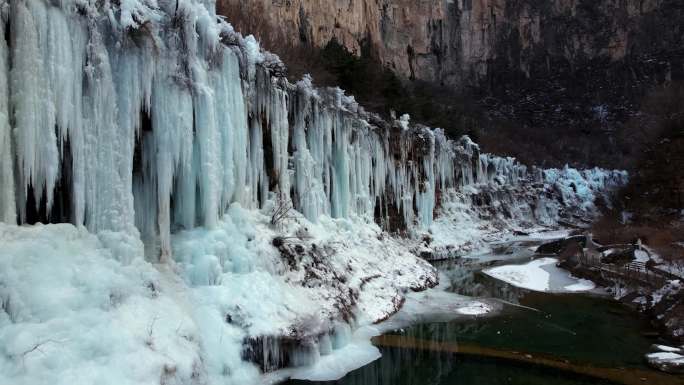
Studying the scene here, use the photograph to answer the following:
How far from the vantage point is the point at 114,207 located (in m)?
7.71

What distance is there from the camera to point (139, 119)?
8414 millimetres

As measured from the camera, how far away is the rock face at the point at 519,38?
70.0 m

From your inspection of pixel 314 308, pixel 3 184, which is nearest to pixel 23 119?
pixel 3 184

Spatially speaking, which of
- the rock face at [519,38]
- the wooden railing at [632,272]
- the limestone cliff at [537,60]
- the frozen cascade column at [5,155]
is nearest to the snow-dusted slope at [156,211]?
the frozen cascade column at [5,155]

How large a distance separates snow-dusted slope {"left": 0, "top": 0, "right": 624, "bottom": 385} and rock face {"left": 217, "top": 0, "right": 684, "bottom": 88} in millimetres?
48907

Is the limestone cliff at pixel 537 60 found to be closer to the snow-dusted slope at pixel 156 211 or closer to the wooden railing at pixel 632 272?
the wooden railing at pixel 632 272

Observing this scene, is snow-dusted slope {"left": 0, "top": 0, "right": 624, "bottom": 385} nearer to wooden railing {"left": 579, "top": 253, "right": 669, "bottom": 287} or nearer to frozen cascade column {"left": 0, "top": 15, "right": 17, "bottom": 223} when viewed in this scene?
frozen cascade column {"left": 0, "top": 15, "right": 17, "bottom": 223}

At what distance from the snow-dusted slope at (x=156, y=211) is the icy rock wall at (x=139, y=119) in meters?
0.03

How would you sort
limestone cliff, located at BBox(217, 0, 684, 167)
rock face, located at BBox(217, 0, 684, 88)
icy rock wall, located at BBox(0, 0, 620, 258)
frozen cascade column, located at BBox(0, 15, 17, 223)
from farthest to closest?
rock face, located at BBox(217, 0, 684, 88) → limestone cliff, located at BBox(217, 0, 684, 167) → icy rock wall, located at BBox(0, 0, 620, 258) → frozen cascade column, located at BBox(0, 15, 17, 223)

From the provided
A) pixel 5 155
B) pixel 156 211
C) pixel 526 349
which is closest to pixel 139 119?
pixel 156 211

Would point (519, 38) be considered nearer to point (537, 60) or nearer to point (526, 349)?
point (537, 60)

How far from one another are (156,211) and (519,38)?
8717 cm

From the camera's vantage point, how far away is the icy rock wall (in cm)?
662

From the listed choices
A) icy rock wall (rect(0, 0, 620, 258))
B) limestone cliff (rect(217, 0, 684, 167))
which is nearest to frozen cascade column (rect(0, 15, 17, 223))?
icy rock wall (rect(0, 0, 620, 258))
